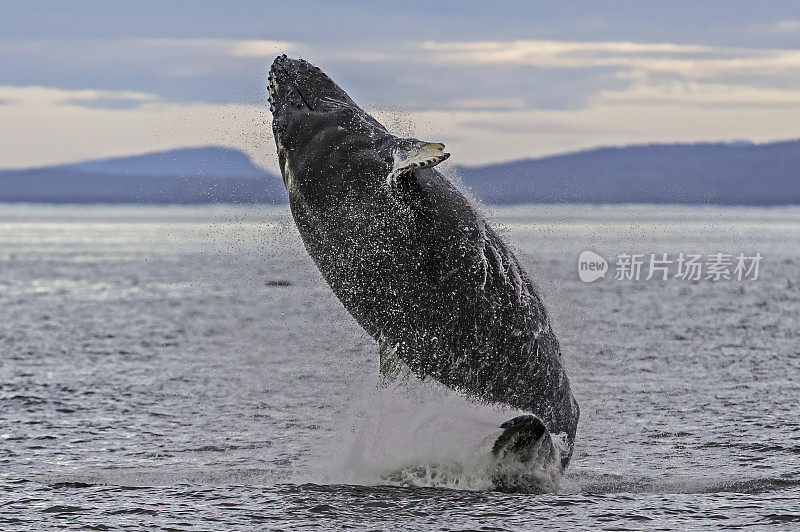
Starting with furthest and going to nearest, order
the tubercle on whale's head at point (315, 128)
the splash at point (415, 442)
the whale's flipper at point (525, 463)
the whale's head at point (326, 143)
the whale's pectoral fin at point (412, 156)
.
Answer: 1. the tubercle on whale's head at point (315, 128)
2. the splash at point (415, 442)
3. the whale's head at point (326, 143)
4. the whale's flipper at point (525, 463)
5. the whale's pectoral fin at point (412, 156)

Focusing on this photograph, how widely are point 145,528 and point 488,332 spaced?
3490mm

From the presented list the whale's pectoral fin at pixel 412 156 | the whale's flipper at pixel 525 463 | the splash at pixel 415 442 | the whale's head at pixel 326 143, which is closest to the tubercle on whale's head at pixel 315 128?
the whale's head at pixel 326 143

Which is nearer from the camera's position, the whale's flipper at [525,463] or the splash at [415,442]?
the whale's flipper at [525,463]

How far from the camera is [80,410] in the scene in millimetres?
14141

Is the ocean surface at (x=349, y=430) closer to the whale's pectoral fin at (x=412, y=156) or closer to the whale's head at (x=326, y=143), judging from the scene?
the whale's head at (x=326, y=143)

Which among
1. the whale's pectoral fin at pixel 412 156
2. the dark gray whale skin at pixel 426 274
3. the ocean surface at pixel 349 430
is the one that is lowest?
the ocean surface at pixel 349 430

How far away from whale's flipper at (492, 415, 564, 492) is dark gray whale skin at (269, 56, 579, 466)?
0.48 meters

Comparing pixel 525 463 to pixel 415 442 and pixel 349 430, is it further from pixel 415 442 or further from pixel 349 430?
pixel 349 430

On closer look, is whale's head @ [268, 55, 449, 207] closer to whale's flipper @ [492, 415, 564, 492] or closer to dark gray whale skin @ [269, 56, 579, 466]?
dark gray whale skin @ [269, 56, 579, 466]

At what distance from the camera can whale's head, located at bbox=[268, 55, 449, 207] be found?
993 centimetres

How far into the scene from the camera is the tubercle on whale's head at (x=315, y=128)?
1033 cm

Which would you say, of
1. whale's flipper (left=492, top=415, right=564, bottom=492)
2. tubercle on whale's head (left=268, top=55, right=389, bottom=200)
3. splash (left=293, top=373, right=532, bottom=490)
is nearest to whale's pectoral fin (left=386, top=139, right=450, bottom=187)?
tubercle on whale's head (left=268, top=55, right=389, bottom=200)

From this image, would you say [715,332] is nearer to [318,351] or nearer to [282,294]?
[318,351]

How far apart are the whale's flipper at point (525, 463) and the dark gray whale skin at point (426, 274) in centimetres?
48
